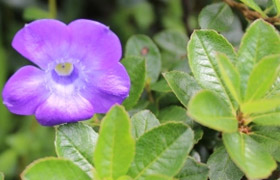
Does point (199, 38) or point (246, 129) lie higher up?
point (199, 38)

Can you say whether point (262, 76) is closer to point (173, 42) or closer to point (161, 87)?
point (161, 87)

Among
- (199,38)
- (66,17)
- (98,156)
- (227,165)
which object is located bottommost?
(66,17)

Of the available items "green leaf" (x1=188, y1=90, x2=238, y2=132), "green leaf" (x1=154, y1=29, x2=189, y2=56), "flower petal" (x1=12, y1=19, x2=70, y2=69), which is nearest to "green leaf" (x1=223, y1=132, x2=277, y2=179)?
"green leaf" (x1=188, y1=90, x2=238, y2=132)

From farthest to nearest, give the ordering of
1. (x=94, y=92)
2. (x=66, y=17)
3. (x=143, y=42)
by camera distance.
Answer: (x=66, y=17)
(x=143, y=42)
(x=94, y=92)

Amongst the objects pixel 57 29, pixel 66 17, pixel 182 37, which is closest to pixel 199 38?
pixel 57 29

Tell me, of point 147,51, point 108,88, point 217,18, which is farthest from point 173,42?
point 108,88

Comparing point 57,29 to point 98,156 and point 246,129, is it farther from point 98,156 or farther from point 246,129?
point 246,129
